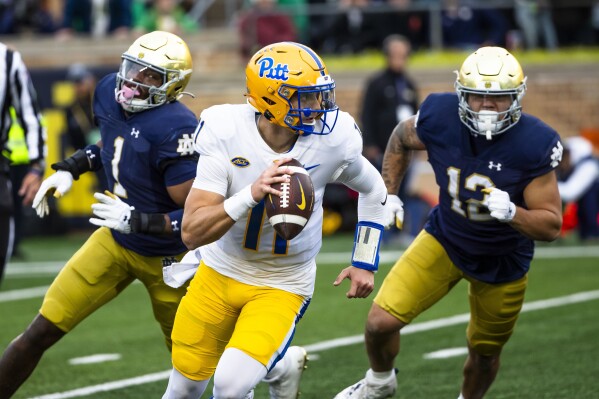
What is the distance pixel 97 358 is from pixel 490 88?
3.26m

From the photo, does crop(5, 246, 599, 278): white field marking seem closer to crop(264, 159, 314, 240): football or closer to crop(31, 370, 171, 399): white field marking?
crop(31, 370, 171, 399): white field marking

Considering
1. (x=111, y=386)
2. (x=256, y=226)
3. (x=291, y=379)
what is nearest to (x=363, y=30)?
(x=111, y=386)

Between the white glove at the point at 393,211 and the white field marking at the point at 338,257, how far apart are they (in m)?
5.31

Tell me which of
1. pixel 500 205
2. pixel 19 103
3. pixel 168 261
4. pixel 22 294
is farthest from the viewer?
pixel 22 294

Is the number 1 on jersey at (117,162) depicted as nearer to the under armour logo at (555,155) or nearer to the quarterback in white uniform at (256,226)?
the quarterback in white uniform at (256,226)

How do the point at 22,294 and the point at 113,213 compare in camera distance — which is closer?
the point at 113,213

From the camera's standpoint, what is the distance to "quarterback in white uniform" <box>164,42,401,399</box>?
465 cm

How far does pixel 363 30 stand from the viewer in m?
15.2

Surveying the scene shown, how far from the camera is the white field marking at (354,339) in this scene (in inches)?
254

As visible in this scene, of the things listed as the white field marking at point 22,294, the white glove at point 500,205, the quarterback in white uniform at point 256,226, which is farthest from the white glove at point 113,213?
the white field marking at point 22,294

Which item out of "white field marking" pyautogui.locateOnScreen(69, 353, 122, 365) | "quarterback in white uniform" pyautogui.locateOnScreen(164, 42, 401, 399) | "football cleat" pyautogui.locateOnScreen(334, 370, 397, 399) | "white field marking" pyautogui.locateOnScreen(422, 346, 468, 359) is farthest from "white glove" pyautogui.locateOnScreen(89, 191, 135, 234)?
"white field marking" pyautogui.locateOnScreen(422, 346, 468, 359)

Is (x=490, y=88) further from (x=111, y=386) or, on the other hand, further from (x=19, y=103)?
(x=19, y=103)

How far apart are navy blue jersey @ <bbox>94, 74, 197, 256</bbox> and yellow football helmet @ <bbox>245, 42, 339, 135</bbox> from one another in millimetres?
745

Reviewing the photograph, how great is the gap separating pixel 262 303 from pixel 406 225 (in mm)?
8349
